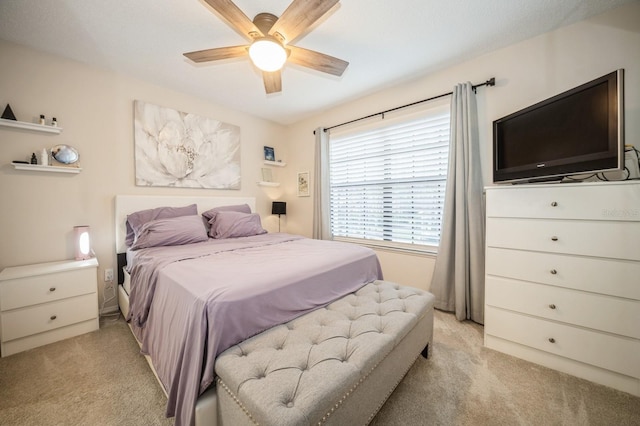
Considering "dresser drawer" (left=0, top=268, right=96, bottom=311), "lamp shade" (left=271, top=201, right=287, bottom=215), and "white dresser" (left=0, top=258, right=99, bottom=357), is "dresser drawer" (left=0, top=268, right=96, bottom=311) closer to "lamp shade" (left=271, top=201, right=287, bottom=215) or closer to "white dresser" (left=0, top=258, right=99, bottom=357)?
"white dresser" (left=0, top=258, right=99, bottom=357)

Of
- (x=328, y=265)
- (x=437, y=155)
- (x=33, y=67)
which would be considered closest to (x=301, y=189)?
(x=437, y=155)

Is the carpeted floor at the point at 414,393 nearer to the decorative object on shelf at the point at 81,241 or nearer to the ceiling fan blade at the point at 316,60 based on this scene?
the decorative object on shelf at the point at 81,241

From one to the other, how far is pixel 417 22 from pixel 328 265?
6.49ft

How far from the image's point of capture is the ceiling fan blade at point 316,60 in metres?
1.79

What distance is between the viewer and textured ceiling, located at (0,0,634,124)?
167 centimetres

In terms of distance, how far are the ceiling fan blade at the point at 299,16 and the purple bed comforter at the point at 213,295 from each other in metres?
1.55

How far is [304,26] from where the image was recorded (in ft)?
4.99

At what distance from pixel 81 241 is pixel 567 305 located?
12.8ft

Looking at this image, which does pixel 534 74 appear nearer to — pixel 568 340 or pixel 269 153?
pixel 568 340

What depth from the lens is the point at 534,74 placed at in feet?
6.66

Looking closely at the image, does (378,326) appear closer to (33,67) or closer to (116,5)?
(116,5)

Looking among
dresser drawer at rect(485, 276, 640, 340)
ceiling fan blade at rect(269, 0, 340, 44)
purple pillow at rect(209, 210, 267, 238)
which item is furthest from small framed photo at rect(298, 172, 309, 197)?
dresser drawer at rect(485, 276, 640, 340)

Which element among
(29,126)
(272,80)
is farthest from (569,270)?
(29,126)

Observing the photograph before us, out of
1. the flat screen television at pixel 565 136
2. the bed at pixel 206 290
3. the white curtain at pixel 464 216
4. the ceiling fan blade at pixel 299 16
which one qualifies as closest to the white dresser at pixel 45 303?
the bed at pixel 206 290
